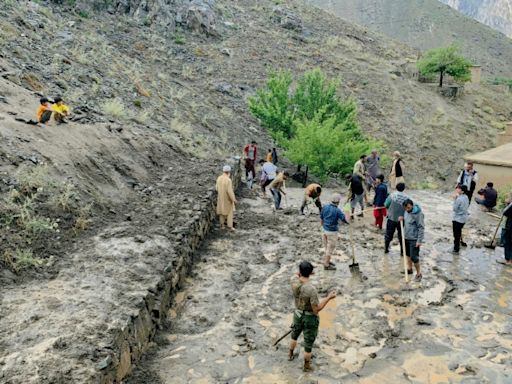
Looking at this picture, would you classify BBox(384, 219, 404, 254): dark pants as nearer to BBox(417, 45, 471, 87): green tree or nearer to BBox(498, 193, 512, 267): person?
BBox(498, 193, 512, 267): person

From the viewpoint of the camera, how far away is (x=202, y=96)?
24.7 metres

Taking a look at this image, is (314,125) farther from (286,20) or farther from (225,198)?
(286,20)

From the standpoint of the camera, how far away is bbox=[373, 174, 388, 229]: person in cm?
1098

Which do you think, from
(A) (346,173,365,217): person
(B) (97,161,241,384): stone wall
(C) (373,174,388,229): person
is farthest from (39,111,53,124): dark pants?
(C) (373,174,388,229): person

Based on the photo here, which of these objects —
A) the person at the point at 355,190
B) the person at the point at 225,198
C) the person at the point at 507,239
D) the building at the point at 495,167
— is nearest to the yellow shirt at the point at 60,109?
the person at the point at 225,198

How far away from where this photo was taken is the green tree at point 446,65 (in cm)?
3712

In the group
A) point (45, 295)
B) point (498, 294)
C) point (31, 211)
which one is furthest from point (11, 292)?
point (498, 294)

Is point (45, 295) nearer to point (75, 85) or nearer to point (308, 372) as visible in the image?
point (308, 372)

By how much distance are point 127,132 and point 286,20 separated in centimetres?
2966

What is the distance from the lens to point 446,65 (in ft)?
122

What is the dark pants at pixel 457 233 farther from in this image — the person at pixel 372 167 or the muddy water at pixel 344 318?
the person at pixel 372 167

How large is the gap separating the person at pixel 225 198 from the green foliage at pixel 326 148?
733cm

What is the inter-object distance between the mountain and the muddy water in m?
155

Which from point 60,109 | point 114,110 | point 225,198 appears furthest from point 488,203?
point 60,109
